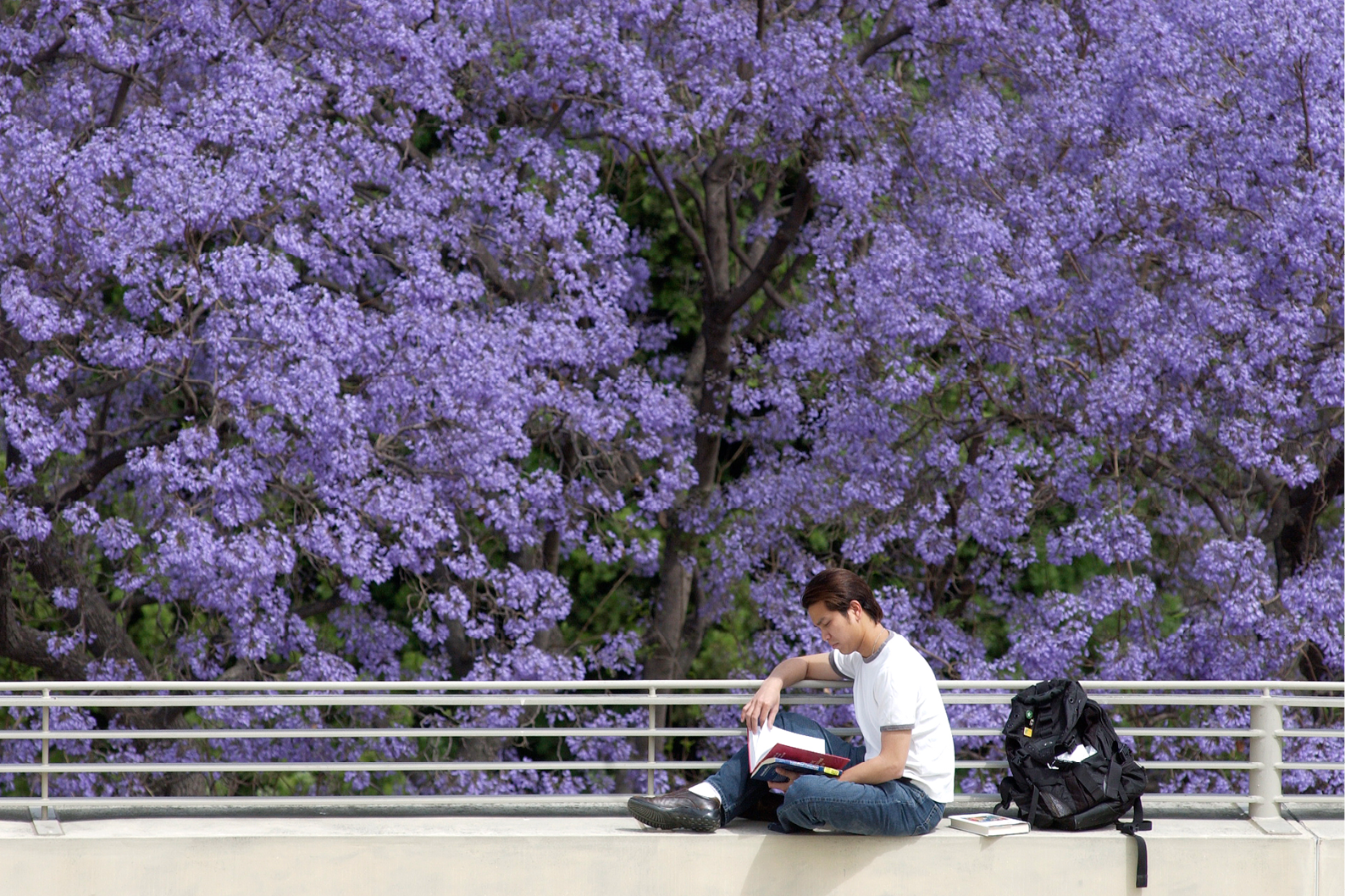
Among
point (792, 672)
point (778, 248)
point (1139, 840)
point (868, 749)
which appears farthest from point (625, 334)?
point (1139, 840)

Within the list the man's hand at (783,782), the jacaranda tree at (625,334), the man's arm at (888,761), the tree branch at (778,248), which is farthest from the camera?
the tree branch at (778,248)

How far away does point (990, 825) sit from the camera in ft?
16.1

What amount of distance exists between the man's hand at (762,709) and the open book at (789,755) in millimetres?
25

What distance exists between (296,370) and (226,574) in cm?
151

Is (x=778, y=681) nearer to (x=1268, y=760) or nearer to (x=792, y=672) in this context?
(x=792, y=672)

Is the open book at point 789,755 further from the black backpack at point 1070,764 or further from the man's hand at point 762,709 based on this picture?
the black backpack at point 1070,764

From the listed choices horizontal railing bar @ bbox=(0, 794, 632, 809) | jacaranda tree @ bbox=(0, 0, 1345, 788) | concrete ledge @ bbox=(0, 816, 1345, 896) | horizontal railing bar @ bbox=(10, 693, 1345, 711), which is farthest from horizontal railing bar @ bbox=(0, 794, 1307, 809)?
jacaranda tree @ bbox=(0, 0, 1345, 788)

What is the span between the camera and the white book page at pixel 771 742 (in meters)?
4.90

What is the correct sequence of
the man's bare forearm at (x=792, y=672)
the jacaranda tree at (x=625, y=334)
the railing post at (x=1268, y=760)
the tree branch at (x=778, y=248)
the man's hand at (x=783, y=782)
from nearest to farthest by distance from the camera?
the man's hand at (x=783, y=782), the man's bare forearm at (x=792, y=672), the railing post at (x=1268, y=760), the jacaranda tree at (x=625, y=334), the tree branch at (x=778, y=248)

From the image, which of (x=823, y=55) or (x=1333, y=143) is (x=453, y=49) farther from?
(x=1333, y=143)

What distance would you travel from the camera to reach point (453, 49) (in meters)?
11.0

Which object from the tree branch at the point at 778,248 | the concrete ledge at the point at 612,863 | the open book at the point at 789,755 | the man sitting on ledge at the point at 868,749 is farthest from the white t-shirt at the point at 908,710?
the tree branch at the point at 778,248

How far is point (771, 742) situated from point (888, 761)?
45 cm

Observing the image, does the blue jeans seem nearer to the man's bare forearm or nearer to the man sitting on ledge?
the man sitting on ledge
